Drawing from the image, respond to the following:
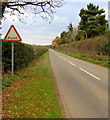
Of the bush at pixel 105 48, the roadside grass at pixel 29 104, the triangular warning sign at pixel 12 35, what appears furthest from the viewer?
the bush at pixel 105 48

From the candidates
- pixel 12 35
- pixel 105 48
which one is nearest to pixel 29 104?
pixel 12 35

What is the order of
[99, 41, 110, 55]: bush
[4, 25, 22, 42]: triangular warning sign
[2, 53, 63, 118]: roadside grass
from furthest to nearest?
[99, 41, 110, 55]: bush → [4, 25, 22, 42]: triangular warning sign → [2, 53, 63, 118]: roadside grass

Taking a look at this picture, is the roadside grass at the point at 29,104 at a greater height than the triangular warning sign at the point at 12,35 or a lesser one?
lesser

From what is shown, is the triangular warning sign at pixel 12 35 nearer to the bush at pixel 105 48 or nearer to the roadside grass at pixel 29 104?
the roadside grass at pixel 29 104

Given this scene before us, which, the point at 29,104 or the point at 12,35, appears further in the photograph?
the point at 12,35

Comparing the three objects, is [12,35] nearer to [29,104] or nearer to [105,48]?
[29,104]

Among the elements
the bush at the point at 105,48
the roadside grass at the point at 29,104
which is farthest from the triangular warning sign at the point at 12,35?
the bush at the point at 105,48

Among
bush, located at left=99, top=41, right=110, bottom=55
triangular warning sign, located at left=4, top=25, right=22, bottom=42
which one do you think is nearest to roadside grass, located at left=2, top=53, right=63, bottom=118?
triangular warning sign, located at left=4, top=25, right=22, bottom=42

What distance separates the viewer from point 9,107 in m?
4.35

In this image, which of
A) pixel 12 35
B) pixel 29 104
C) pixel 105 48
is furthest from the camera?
pixel 105 48

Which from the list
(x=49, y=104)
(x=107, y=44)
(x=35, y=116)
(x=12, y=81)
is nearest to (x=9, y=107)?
(x=35, y=116)

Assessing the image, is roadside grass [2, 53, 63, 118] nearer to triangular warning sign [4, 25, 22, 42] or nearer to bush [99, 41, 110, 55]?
triangular warning sign [4, 25, 22, 42]

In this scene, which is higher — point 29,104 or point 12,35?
point 12,35

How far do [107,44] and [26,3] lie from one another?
602 inches
